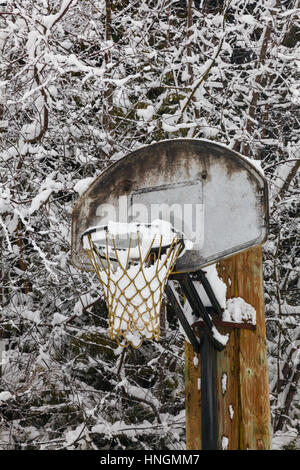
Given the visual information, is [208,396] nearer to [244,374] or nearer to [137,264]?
[244,374]

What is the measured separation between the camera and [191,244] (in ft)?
8.41

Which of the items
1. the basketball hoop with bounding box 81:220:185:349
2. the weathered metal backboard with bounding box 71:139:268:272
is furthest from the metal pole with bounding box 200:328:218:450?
the weathered metal backboard with bounding box 71:139:268:272

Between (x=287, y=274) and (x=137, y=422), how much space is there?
2435 mm

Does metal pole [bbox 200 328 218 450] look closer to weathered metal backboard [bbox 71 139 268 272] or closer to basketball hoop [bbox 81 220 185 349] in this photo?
basketball hoop [bbox 81 220 185 349]

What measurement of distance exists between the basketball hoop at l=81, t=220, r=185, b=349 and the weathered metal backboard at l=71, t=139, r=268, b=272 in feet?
0.58

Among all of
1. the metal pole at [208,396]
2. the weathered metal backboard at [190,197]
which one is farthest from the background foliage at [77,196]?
the metal pole at [208,396]

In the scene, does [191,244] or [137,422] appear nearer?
[191,244]

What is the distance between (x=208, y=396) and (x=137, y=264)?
2.83ft

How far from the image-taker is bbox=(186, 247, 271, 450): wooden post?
2.52 meters

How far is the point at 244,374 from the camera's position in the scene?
256 centimetres

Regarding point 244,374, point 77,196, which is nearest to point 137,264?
point 244,374

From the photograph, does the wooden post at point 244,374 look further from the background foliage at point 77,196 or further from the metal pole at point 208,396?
the background foliage at point 77,196

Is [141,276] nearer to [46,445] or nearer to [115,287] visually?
[115,287]

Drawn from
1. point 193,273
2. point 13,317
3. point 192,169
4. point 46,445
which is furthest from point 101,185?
point 46,445
